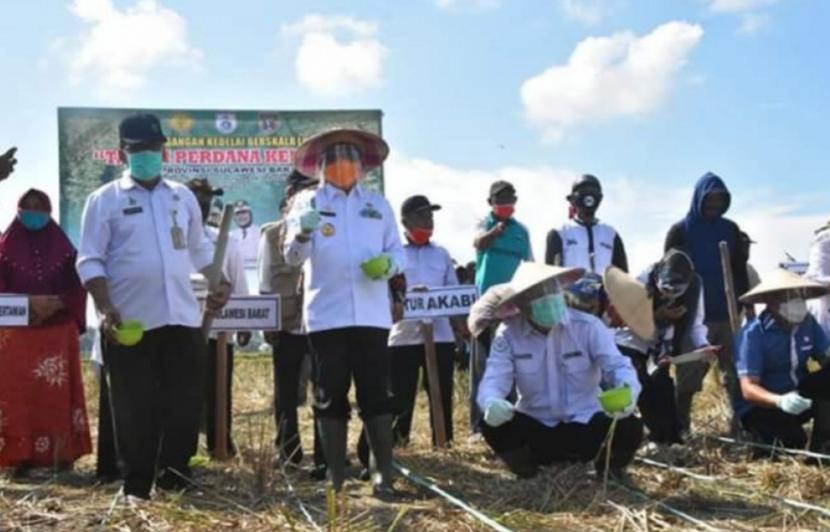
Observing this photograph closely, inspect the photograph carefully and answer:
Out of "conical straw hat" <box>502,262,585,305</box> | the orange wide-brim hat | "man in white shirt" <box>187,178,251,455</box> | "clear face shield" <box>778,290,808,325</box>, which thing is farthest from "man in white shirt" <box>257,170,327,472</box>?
"clear face shield" <box>778,290,808,325</box>

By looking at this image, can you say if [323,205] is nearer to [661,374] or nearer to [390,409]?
[390,409]

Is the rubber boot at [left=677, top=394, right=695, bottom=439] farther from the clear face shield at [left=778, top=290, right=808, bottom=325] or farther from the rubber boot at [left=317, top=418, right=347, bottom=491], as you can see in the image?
the rubber boot at [left=317, top=418, right=347, bottom=491]

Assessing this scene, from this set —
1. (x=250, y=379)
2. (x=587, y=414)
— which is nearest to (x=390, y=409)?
(x=587, y=414)

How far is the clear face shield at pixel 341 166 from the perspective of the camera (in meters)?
4.87

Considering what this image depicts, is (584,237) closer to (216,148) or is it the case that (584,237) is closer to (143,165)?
(143,165)

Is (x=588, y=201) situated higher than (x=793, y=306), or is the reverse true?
(x=588, y=201)

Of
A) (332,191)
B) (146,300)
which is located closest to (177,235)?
(146,300)

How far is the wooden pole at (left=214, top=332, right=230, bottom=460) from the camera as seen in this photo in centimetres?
599

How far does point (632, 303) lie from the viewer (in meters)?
6.05

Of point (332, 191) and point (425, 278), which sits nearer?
point (332, 191)

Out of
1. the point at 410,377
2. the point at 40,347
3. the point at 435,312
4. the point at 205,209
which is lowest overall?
the point at 410,377

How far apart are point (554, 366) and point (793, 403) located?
126 cm

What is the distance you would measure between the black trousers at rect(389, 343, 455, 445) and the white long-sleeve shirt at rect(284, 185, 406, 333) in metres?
1.65

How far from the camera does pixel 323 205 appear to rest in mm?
4797
